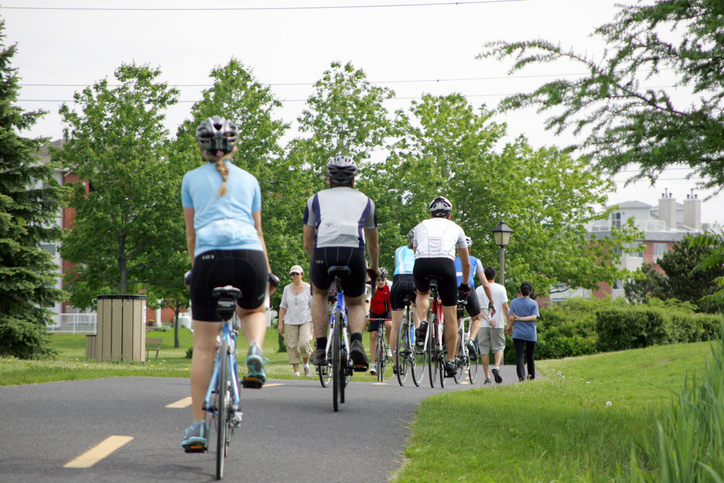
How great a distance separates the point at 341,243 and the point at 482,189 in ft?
102

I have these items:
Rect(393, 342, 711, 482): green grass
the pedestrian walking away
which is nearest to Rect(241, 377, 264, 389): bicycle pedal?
Rect(393, 342, 711, 482): green grass

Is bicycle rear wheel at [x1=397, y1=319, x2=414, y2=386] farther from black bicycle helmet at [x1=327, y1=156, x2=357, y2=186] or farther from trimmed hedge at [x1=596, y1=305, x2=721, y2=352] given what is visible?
trimmed hedge at [x1=596, y1=305, x2=721, y2=352]

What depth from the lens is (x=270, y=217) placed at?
3572 cm

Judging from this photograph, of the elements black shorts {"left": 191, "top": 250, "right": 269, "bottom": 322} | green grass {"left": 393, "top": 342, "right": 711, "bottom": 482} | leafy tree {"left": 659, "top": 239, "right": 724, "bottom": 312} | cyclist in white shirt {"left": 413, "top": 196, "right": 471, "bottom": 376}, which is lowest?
green grass {"left": 393, "top": 342, "right": 711, "bottom": 482}

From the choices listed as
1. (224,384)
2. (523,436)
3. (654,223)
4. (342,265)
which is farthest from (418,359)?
(654,223)

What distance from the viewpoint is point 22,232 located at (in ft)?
67.4

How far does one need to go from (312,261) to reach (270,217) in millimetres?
29289

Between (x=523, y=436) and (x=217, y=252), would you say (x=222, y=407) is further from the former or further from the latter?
(x=523, y=436)

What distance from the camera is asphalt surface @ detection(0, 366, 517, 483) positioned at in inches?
175

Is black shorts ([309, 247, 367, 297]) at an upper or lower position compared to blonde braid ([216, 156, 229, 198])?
lower

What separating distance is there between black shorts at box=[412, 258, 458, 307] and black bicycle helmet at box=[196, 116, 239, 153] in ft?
14.9

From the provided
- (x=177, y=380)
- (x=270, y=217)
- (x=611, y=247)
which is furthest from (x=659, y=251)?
(x=177, y=380)

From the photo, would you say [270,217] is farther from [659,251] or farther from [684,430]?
[659,251]

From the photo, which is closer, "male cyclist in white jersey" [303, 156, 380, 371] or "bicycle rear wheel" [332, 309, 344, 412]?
"male cyclist in white jersey" [303, 156, 380, 371]
